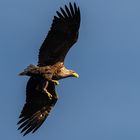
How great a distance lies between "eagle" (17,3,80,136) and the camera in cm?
3800

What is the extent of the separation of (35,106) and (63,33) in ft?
8.93

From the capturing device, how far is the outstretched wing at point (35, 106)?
125 ft

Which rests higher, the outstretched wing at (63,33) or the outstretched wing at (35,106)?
the outstretched wing at (63,33)

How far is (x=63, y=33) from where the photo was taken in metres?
38.3

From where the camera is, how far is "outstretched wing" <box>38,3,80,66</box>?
38.2m

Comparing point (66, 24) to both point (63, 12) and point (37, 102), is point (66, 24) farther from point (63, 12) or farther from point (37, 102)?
point (37, 102)

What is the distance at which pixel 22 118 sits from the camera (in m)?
38.6

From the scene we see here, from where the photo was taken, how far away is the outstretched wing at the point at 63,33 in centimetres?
3819

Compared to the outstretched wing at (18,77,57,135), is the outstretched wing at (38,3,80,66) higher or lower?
higher

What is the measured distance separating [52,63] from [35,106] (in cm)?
164

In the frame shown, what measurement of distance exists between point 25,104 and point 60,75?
1573mm

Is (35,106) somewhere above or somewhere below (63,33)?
below

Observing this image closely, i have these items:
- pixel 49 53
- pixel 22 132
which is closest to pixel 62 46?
pixel 49 53

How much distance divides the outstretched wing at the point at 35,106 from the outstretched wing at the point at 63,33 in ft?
2.71
